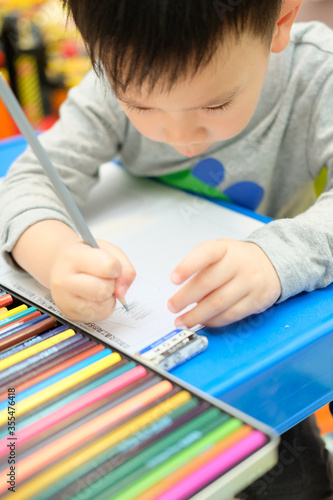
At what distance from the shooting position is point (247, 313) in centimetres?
39

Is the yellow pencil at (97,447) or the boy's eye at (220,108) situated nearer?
the yellow pencil at (97,447)

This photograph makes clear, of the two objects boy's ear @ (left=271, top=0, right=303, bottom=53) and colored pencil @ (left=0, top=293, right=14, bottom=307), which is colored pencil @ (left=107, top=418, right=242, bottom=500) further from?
boy's ear @ (left=271, top=0, right=303, bottom=53)

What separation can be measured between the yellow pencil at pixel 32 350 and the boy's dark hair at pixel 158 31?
168mm

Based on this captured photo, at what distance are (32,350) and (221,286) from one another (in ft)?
0.43

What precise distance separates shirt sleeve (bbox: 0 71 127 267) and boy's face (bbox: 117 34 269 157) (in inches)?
6.0

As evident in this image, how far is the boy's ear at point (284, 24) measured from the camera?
1.43 feet

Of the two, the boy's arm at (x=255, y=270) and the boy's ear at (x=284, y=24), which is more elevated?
the boy's ear at (x=284, y=24)

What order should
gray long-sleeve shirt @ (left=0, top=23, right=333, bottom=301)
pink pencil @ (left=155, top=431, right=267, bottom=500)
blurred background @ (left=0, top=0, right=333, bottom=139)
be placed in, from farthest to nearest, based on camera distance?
1. blurred background @ (left=0, top=0, right=333, bottom=139)
2. gray long-sleeve shirt @ (left=0, top=23, right=333, bottom=301)
3. pink pencil @ (left=155, top=431, right=267, bottom=500)

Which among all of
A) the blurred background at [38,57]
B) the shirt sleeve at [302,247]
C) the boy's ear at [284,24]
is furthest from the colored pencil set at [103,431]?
the blurred background at [38,57]

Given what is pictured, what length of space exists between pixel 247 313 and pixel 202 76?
0.16 meters

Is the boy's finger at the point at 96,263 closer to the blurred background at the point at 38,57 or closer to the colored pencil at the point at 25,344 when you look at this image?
the colored pencil at the point at 25,344

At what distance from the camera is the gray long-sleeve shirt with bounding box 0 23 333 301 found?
1.77 feet

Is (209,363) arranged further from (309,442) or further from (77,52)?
(77,52)

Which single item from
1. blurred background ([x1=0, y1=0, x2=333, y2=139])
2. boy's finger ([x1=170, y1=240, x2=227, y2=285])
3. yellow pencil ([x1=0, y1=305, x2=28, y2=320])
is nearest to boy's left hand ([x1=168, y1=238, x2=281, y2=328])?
boy's finger ([x1=170, y1=240, x2=227, y2=285])
